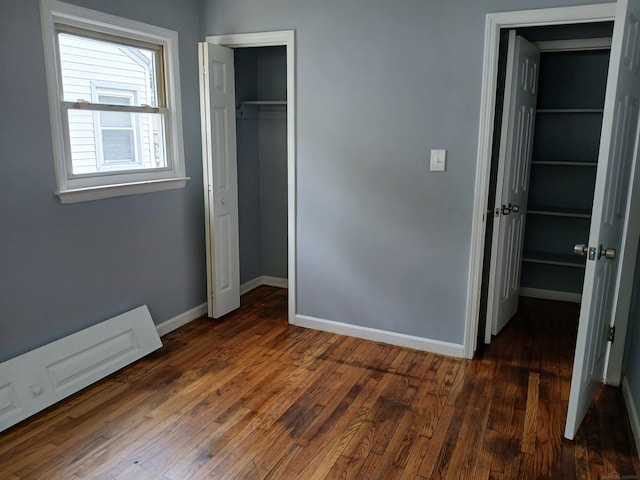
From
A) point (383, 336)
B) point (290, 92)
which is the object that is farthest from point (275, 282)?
point (290, 92)

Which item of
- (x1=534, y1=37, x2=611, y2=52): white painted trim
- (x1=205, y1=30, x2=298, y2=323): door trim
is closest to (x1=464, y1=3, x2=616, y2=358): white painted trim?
(x1=534, y1=37, x2=611, y2=52): white painted trim

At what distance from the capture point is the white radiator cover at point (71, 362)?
8.10 feet

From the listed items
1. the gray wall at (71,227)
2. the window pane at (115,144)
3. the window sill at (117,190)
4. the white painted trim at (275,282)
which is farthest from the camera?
the white painted trim at (275,282)

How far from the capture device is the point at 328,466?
7.20ft

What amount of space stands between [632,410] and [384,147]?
6.49 ft

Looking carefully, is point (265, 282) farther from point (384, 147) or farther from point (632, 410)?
point (632, 410)

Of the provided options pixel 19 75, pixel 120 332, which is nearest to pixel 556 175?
pixel 120 332

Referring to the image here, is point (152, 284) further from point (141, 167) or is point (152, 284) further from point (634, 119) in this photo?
point (634, 119)

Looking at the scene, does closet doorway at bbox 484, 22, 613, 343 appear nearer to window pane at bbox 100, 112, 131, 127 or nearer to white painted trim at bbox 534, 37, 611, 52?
white painted trim at bbox 534, 37, 611, 52

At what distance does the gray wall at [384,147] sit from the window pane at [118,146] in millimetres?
1056

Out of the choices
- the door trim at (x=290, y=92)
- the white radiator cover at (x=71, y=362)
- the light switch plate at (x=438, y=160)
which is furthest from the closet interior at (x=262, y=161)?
the light switch plate at (x=438, y=160)

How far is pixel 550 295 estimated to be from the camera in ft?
14.5

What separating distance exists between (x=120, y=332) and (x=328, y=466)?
1591 millimetres

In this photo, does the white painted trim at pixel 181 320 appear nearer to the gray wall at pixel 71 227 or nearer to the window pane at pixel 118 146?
the gray wall at pixel 71 227
